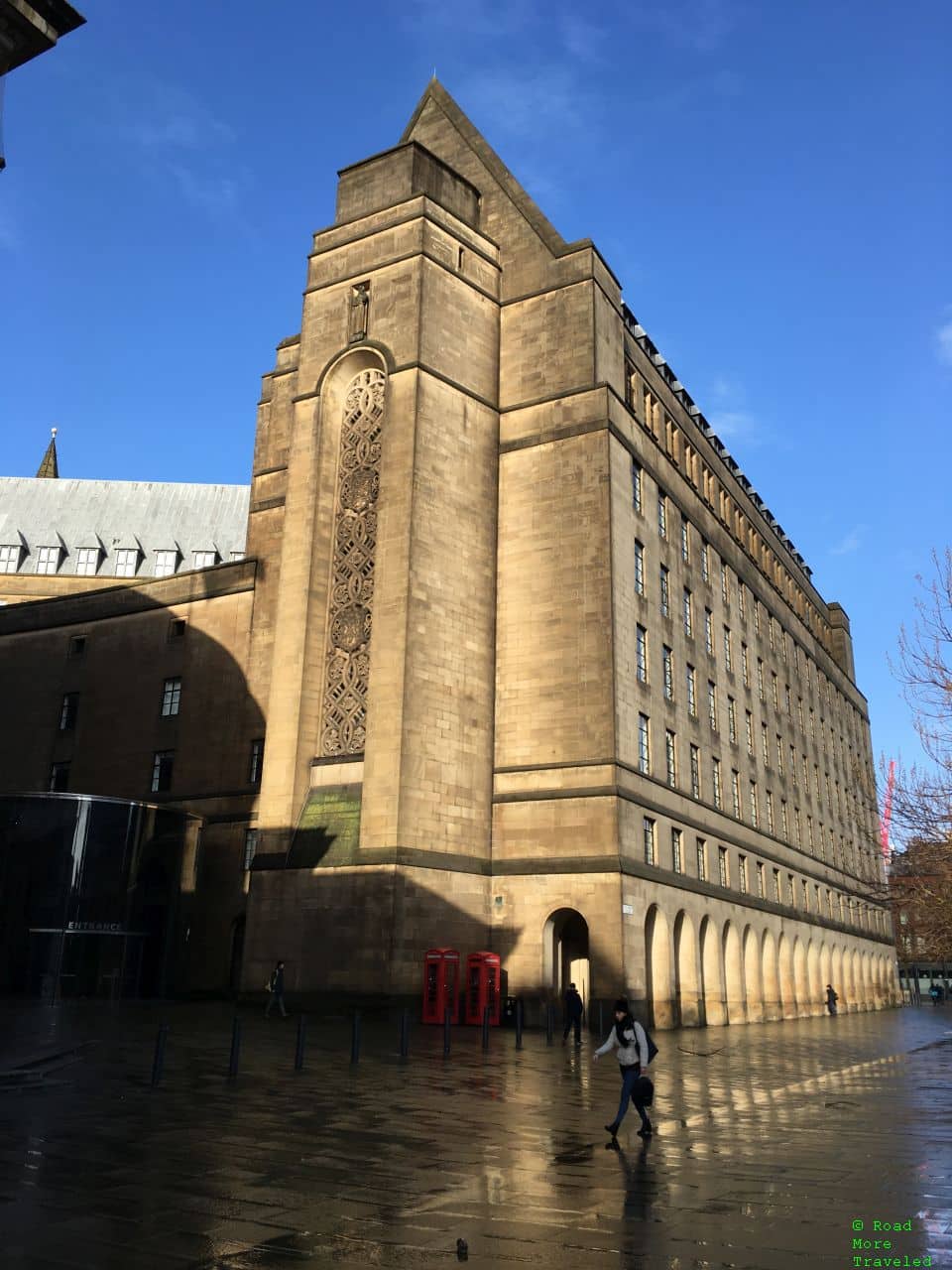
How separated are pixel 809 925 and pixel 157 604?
128ft

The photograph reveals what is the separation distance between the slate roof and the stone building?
23799 millimetres

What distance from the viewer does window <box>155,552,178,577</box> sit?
72.6 meters

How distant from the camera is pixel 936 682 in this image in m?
21.5

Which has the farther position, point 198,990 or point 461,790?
point 198,990

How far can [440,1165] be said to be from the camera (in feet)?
34.9

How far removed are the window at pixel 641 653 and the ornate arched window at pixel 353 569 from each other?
959cm

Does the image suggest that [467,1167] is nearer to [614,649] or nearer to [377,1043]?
[377,1043]

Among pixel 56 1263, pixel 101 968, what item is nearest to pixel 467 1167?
pixel 56 1263

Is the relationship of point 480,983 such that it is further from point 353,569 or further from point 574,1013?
point 353,569

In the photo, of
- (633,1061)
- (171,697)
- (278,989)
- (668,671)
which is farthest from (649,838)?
(633,1061)

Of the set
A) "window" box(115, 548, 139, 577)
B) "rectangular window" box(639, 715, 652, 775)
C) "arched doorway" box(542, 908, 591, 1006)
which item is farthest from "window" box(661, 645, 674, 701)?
"window" box(115, 548, 139, 577)

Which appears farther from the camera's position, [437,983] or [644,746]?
[644,746]

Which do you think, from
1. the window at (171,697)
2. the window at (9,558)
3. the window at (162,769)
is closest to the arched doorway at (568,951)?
the window at (162,769)

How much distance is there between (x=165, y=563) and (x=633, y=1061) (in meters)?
65.2
